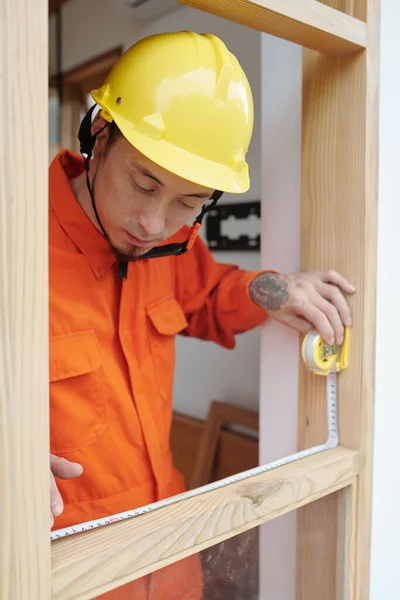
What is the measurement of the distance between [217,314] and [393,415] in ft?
1.60

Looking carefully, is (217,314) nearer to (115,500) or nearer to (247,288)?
(247,288)

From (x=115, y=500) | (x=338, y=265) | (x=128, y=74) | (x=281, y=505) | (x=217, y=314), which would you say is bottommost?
(x=115, y=500)

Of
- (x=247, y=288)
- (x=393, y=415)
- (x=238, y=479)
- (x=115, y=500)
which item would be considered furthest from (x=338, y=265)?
(x=115, y=500)

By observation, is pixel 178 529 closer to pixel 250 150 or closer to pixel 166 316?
pixel 166 316

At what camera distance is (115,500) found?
1.20 meters

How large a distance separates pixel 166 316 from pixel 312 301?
0.37m

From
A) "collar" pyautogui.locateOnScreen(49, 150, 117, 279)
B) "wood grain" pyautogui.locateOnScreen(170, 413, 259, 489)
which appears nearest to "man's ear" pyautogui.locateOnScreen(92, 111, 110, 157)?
"collar" pyautogui.locateOnScreen(49, 150, 117, 279)

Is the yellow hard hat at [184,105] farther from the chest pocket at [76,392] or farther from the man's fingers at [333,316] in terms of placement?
the chest pocket at [76,392]

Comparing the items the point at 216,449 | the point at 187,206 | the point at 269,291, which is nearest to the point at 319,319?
the point at 269,291

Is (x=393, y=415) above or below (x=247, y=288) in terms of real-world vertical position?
below

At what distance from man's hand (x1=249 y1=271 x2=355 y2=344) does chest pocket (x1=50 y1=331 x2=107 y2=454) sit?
39 cm

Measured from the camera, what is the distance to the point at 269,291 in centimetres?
119

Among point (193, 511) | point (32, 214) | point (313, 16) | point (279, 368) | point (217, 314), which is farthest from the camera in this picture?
point (217, 314)

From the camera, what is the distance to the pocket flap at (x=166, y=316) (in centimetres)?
128
